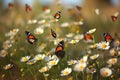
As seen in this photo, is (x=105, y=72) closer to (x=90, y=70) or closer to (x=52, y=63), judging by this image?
(x=90, y=70)

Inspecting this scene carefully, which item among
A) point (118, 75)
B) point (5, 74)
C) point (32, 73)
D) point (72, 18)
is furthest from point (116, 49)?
point (72, 18)

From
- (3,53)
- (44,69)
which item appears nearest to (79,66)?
(44,69)

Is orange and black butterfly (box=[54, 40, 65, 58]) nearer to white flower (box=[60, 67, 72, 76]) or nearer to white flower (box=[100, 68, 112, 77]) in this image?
white flower (box=[60, 67, 72, 76])

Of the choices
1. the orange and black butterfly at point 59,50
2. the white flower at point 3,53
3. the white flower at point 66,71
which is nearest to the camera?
the orange and black butterfly at point 59,50

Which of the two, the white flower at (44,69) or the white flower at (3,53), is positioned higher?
the white flower at (3,53)

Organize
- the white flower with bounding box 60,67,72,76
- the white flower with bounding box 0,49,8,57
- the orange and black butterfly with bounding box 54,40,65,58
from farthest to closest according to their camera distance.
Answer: the white flower with bounding box 0,49,8,57 < the white flower with bounding box 60,67,72,76 < the orange and black butterfly with bounding box 54,40,65,58

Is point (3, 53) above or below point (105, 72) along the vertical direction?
above

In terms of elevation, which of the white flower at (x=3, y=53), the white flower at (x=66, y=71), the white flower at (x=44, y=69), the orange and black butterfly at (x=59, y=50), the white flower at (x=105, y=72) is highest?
the white flower at (x=3, y=53)

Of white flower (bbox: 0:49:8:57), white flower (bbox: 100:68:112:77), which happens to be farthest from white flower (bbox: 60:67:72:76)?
white flower (bbox: 0:49:8:57)

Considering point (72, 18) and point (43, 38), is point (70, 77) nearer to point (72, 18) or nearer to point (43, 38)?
point (43, 38)

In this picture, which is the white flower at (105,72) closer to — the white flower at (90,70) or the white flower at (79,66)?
the white flower at (90,70)

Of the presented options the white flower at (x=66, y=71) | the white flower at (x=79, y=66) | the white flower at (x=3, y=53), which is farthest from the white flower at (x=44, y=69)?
the white flower at (x=3, y=53)
